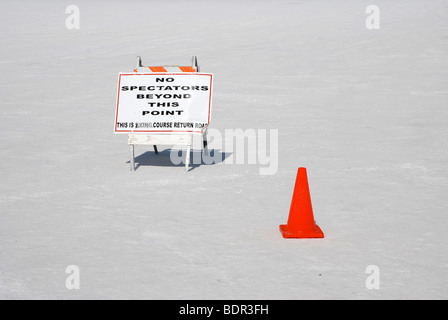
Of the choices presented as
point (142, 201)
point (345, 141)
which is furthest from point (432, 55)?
point (142, 201)

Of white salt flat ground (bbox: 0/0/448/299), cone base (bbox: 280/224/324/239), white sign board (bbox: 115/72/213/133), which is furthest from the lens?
white sign board (bbox: 115/72/213/133)

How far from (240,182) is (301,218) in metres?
2.44

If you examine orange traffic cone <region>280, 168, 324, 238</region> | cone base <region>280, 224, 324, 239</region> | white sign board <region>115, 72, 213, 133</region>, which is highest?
white sign board <region>115, 72, 213, 133</region>

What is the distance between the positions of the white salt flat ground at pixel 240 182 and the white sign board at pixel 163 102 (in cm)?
64

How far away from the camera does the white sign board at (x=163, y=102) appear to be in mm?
10969

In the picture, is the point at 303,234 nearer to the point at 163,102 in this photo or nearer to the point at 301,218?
the point at 301,218

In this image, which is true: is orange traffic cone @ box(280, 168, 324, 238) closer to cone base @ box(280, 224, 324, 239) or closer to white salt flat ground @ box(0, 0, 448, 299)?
cone base @ box(280, 224, 324, 239)

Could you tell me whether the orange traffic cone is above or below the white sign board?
below

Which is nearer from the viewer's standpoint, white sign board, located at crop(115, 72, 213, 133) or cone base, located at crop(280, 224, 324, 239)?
cone base, located at crop(280, 224, 324, 239)

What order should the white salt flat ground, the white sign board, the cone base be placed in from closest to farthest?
the white salt flat ground < the cone base < the white sign board

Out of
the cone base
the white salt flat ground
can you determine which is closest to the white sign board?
the white salt flat ground

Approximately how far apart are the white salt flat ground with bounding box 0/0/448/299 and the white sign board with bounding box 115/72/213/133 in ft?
2.11

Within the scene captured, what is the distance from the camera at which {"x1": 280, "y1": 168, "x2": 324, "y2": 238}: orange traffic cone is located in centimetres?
773

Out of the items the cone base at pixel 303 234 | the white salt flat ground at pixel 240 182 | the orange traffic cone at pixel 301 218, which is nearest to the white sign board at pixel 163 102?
the white salt flat ground at pixel 240 182
